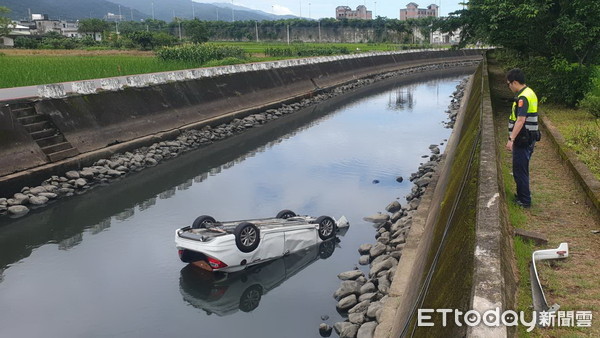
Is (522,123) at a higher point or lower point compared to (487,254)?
higher

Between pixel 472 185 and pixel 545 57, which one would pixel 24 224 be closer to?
pixel 472 185

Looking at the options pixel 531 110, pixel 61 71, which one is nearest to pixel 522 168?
pixel 531 110

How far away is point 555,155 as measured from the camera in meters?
10.9

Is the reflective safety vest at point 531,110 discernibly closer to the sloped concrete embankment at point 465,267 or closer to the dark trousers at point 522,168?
the dark trousers at point 522,168

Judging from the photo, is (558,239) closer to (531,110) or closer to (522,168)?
(522,168)

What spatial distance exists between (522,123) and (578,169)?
249 centimetres

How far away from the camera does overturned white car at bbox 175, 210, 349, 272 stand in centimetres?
876

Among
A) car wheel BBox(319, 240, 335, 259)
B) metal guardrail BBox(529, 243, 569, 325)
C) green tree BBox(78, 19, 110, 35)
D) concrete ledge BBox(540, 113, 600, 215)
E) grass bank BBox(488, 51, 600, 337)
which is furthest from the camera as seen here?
green tree BBox(78, 19, 110, 35)

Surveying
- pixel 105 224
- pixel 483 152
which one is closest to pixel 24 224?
pixel 105 224

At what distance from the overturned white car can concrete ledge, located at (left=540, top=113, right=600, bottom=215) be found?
4.66 meters

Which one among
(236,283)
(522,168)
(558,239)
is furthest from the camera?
(236,283)

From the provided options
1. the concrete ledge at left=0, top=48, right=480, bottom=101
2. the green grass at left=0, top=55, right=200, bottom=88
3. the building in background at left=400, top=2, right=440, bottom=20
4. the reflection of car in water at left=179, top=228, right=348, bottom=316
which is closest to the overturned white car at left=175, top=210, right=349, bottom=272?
the reflection of car in water at left=179, top=228, right=348, bottom=316

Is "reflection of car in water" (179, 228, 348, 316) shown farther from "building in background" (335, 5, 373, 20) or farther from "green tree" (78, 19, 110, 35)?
"building in background" (335, 5, 373, 20)

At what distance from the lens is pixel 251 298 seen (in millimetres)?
8930
